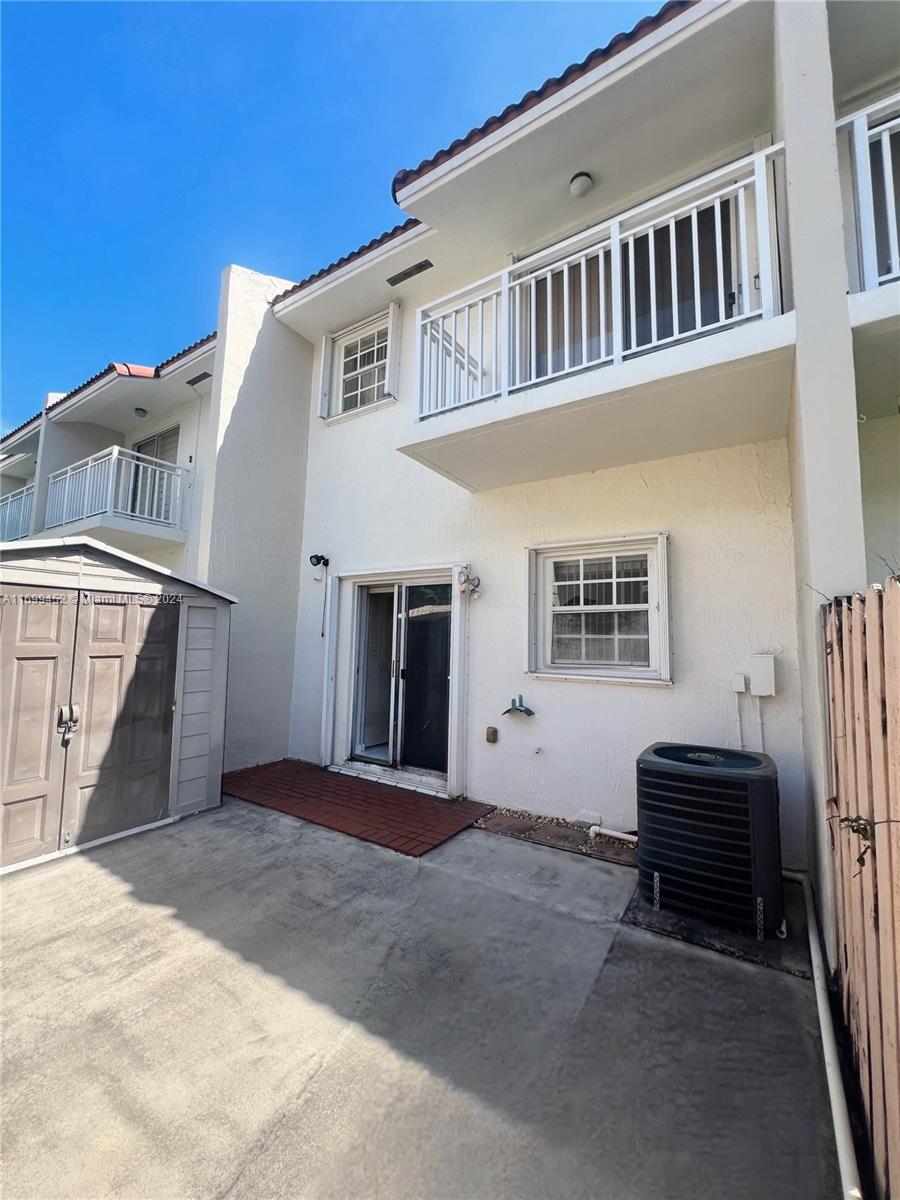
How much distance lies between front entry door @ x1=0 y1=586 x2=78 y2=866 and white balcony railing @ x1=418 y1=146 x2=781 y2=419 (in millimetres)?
4104

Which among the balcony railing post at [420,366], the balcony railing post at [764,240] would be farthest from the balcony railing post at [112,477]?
the balcony railing post at [764,240]

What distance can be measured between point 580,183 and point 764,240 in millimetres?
2427

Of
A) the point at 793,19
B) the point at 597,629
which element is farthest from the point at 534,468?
the point at 793,19

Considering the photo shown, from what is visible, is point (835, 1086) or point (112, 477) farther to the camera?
point (112, 477)

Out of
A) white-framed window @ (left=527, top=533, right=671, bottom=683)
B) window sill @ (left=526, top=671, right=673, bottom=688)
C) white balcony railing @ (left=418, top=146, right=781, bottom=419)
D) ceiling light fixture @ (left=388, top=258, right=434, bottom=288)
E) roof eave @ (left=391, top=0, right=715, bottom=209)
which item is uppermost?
ceiling light fixture @ (left=388, top=258, right=434, bottom=288)

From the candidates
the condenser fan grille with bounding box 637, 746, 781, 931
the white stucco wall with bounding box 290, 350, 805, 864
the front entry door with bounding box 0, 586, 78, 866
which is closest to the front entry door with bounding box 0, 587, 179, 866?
the front entry door with bounding box 0, 586, 78, 866

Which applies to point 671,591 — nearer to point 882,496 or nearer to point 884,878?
point 882,496

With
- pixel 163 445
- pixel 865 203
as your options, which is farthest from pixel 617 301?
pixel 163 445

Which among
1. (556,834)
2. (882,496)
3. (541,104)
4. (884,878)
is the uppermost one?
(541,104)

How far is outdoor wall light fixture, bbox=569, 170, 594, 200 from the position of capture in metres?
5.03

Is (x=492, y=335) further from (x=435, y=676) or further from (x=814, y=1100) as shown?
(x=814, y=1100)

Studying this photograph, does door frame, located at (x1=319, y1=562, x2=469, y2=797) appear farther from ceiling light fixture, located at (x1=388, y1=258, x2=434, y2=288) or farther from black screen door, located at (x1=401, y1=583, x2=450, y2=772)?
ceiling light fixture, located at (x1=388, y1=258, x2=434, y2=288)

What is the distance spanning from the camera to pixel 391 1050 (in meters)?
2.41

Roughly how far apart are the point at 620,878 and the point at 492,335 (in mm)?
6103
